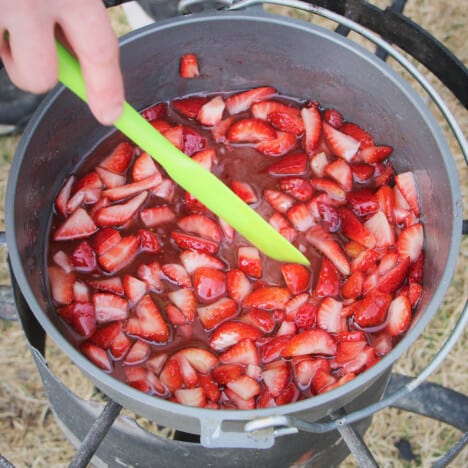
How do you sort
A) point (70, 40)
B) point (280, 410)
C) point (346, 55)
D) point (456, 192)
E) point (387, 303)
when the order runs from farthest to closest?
1. point (346, 55)
2. point (387, 303)
3. point (456, 192)
4. point (280, 410)
5. point (70, 40)

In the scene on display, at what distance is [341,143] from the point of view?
1.67 meters

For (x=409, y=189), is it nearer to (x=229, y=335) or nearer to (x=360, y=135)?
(x=360, y=135)

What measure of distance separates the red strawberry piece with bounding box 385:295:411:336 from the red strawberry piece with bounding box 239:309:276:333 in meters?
0.24

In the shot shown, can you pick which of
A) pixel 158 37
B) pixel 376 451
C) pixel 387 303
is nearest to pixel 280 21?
pixel 158 37

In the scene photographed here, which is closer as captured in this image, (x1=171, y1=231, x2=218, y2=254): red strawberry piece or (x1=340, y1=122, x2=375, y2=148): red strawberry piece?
(x1=171, y1=231, x2=218, y2=254): red strawberry piece

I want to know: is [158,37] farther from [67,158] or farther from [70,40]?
[70,40]

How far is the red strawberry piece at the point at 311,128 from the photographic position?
65.9 inches

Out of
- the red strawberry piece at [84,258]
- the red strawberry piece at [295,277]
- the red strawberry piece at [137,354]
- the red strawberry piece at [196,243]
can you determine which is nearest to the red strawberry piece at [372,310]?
the red strawberry piece at [295,277]

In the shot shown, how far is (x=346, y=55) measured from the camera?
5.14ft

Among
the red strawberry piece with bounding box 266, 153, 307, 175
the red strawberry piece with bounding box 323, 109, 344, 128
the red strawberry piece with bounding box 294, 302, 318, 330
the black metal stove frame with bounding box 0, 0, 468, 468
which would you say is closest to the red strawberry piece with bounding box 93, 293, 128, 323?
the black metal stove frame with bounding box 0, 0, 468, 468

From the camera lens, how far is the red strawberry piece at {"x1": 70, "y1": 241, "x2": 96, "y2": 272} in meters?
1.50

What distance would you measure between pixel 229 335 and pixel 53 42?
0.70 meters

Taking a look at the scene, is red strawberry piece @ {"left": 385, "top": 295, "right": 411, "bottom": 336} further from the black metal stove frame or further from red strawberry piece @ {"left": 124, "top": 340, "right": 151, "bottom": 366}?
red strawberry piece @ {"left": 124, "top": 340, "right": 151, "bottom": 366}

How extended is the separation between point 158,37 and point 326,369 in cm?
82
